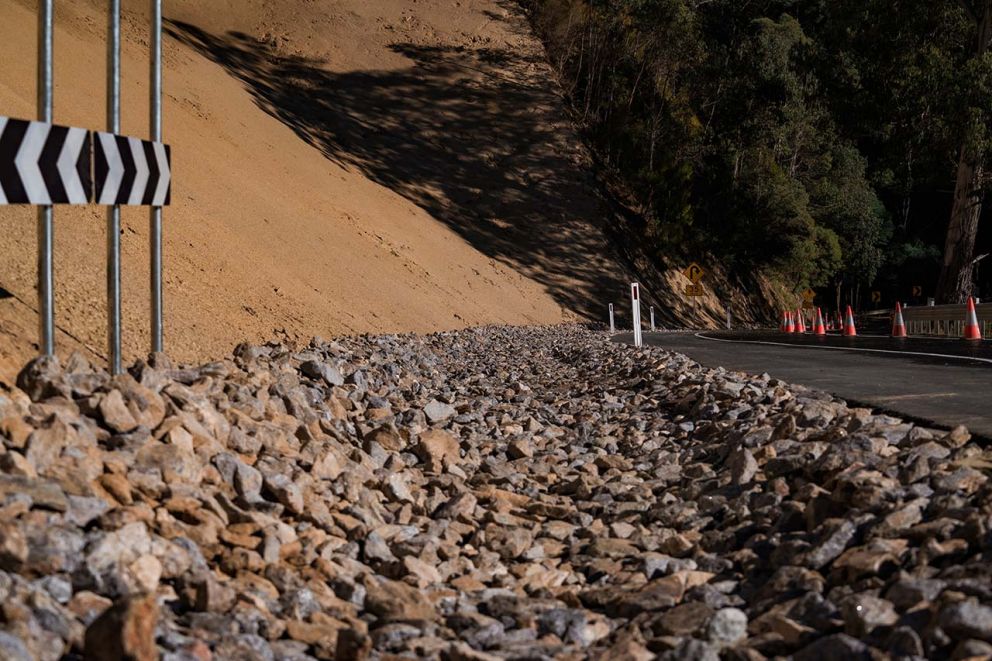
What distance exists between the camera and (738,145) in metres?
49.9

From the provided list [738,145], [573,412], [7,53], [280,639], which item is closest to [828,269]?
[738,145]

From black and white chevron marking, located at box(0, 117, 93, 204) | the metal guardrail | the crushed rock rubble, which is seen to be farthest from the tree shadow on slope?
black and white chevron marking, located at box(0, 117, 93, 204)

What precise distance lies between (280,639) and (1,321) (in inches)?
238

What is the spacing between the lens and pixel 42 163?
7023 millimetres

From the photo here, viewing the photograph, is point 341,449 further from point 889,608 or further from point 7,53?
point 7,53

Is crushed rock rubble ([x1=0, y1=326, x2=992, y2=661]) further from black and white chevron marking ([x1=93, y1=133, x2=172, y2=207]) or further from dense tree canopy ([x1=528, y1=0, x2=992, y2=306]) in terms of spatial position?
dense tree canopy ([x1=528, y1=0, x2=992, y2=306])

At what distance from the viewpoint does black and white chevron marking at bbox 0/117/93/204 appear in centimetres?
673

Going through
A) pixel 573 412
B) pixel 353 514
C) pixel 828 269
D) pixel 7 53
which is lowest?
pixel 828 269

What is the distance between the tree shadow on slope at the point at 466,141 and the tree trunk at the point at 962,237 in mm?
11354

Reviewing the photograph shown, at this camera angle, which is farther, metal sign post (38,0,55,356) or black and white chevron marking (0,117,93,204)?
metal sign post (38,0,55,356)

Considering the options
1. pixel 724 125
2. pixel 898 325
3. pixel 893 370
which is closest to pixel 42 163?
pixel 893 370

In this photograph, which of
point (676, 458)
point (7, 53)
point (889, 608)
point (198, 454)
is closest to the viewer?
point (889, 608)

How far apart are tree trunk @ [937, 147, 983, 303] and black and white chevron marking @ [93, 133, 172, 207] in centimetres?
3371

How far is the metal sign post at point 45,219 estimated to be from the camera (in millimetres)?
7367
